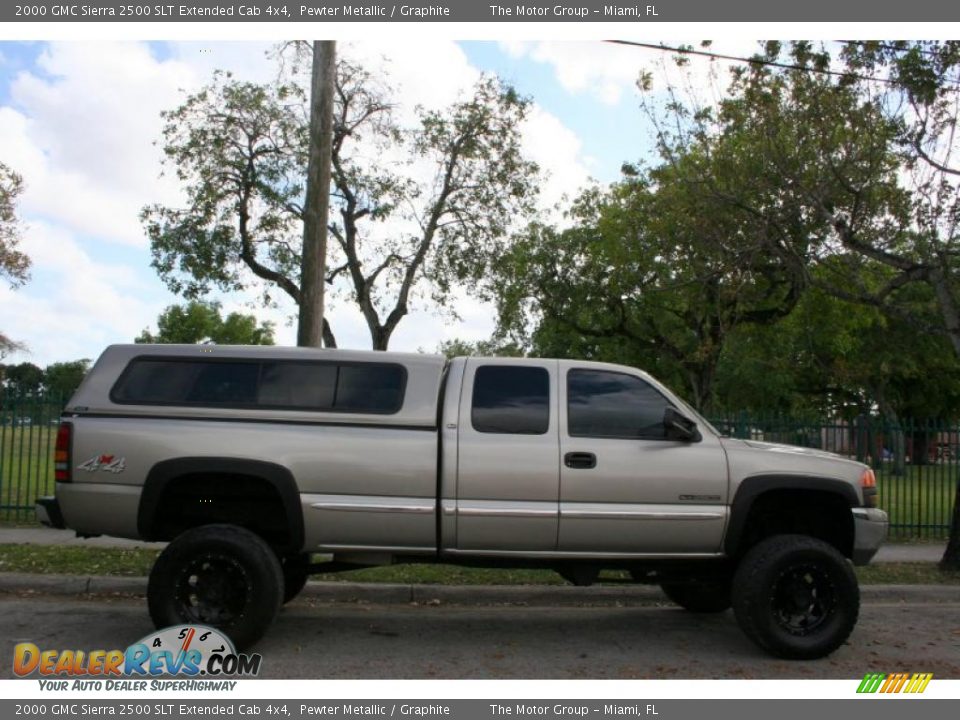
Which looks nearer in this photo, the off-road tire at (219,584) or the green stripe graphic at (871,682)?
the green stripe graphic at (871,682)

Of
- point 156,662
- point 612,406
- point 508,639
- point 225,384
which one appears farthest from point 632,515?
point 156,662

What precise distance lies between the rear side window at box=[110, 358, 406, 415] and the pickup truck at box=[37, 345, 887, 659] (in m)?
0.01

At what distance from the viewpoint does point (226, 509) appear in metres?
6.50

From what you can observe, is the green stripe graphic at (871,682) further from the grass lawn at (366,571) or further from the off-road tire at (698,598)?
the grass lawn at (366,571)

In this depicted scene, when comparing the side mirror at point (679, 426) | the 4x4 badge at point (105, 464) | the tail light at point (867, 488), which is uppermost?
the side mirror at point (679, 426)

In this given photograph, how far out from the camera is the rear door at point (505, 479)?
20.1 ft

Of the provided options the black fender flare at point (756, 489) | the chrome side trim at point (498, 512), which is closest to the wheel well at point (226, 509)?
the chrome side trim at point (498, 512)

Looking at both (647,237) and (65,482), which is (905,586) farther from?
(647,237)

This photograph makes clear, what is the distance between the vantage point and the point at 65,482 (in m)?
6.11

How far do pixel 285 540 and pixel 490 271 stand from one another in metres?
12.5

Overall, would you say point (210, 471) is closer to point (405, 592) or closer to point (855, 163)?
point (405, 592)

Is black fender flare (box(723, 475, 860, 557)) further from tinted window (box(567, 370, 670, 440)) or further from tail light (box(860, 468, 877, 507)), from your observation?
tinted window (box(567, 370, 670, 440))

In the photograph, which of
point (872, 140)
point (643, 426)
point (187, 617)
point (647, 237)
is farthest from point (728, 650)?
point (647, 237)

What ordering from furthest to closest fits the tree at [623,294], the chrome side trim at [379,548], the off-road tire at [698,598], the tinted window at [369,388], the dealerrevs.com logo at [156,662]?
1. the tree at [623,294]
2. the off-road tire at [698,598]
3. the tinted window at [369,388]
4. the chrome side trim at [379,548]
5. the dealerrevs.com logo at [156,662]
